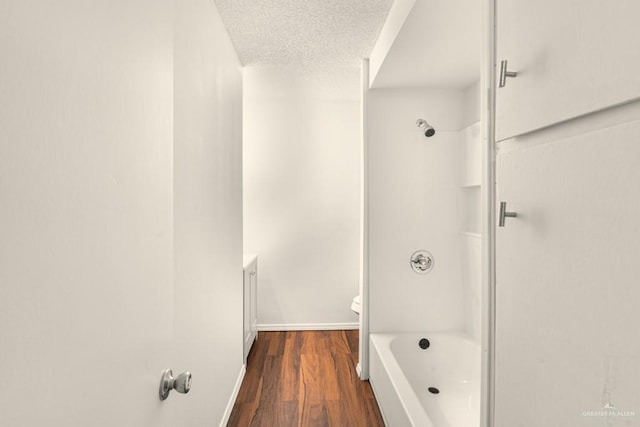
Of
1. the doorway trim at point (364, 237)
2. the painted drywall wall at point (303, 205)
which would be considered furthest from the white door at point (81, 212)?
the painted drywall wall at point (303, 205)

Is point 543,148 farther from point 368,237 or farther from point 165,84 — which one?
point 368,237

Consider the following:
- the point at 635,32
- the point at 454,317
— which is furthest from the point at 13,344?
the point at 454,317

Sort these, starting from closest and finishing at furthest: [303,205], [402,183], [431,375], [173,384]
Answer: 1. [173,384]
2. [431,375]
3. [402,183]
4. [303,205]

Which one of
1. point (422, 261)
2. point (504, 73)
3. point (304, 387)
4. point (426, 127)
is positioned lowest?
point (304, 387)

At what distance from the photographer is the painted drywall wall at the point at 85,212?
40 centimetres

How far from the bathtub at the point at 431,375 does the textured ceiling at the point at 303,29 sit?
1.99m

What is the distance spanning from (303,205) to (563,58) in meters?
3.25

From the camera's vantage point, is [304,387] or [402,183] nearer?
[304,387]

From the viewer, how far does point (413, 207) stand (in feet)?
8.99

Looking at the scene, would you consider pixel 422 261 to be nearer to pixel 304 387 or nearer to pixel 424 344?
pixel 424 344

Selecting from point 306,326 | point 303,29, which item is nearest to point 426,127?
point 303,29

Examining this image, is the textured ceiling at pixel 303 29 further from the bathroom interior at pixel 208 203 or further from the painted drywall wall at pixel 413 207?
the painted drywall wall at pixel 413 207

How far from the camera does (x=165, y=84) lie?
789mm

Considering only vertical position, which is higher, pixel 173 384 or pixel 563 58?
pixel 563 58
